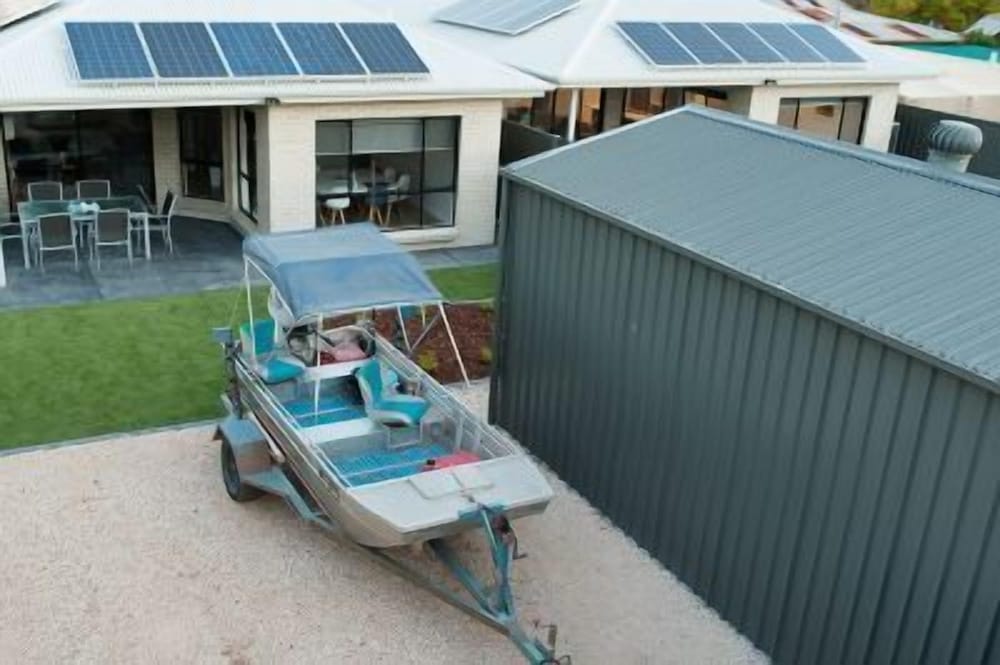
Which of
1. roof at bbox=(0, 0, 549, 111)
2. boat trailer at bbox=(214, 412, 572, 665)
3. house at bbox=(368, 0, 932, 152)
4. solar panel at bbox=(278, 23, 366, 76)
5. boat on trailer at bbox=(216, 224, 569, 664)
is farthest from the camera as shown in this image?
house at bbox=(368, 0, 932, 152)

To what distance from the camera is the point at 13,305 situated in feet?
46.8

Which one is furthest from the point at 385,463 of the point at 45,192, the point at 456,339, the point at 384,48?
the point at 45,192

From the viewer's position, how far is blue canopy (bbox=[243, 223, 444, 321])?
8773 mm

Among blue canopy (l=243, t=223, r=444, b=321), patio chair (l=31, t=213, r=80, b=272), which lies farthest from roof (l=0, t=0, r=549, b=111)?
blue canopy (l=243, t=223, r=444, b=321)

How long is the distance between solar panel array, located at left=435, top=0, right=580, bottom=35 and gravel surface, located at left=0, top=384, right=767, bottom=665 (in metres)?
13.6

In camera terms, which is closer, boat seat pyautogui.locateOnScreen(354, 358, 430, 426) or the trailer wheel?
boat seat pyautogui.locateOnScreen(354, 358, 430, 426)

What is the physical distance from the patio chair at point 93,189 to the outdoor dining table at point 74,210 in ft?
1.52

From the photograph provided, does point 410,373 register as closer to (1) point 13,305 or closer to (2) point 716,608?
(2) point 716,608

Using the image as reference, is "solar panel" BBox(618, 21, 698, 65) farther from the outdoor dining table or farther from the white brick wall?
the outdoor dining table

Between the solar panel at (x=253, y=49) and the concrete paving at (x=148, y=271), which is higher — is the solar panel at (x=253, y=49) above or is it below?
above

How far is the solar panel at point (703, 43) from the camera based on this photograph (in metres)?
20.1

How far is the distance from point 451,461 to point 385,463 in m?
0.85

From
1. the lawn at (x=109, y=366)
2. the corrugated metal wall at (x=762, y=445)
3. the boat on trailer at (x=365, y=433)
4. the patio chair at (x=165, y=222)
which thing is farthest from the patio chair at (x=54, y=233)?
the corrugated metal wall at (x=762, y=445)

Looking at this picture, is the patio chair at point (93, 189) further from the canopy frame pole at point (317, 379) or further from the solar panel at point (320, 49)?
the canopy frame pole at point (317, 379)
